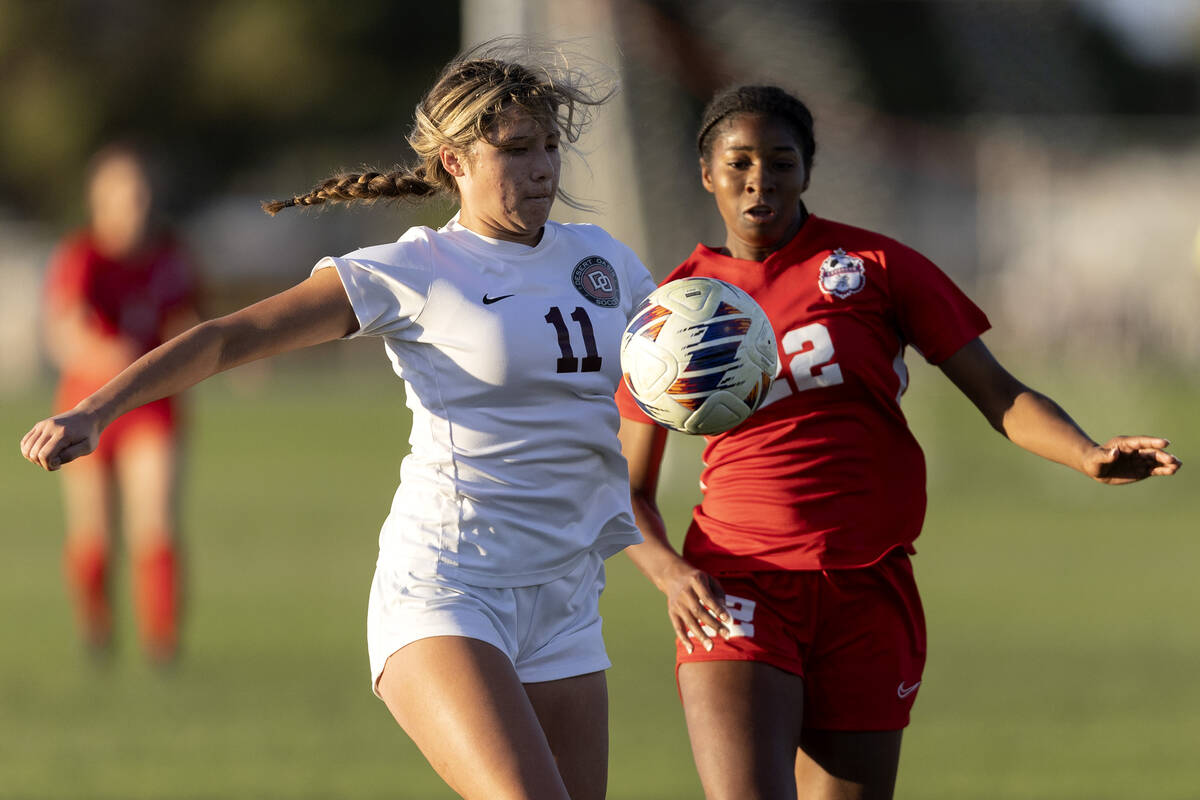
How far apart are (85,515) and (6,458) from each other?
1835 cm

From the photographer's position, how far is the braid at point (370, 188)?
4535 mm

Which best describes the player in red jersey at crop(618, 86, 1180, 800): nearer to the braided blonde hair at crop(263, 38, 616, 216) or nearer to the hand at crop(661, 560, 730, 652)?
the hand at crop(661, 560, 730, 652)

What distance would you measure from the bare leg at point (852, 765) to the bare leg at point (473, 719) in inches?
37.9

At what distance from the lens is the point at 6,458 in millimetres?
27609

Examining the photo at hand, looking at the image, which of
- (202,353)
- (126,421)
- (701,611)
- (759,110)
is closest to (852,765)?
(701,611)

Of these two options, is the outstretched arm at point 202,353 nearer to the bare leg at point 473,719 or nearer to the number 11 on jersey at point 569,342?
the number 11 on jersey at point 569,342

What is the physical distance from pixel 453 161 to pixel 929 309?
129 cm

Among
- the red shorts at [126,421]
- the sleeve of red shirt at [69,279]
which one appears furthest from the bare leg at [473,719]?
the sleeve of red shirt at [69,279]

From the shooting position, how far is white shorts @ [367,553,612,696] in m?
4.07

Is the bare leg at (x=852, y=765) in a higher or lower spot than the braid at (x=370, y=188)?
lower

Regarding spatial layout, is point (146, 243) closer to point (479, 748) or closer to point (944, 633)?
point (944, 633)

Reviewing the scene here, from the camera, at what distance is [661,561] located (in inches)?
182

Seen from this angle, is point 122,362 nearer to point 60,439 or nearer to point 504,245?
point 504,245

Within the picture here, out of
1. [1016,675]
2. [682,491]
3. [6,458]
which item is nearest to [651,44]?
[682,491]
